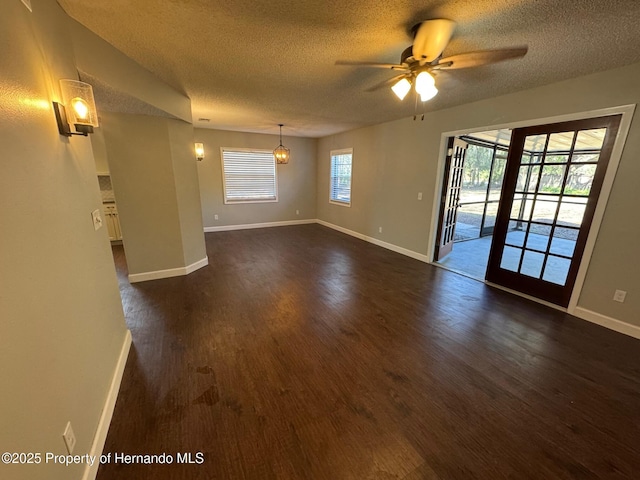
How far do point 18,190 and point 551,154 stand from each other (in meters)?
4.38

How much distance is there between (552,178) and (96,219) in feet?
14.7

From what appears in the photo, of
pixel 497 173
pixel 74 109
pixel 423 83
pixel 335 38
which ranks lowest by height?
pixel 497 173

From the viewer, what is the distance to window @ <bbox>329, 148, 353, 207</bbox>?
6.24 meters

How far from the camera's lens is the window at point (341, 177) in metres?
6.24

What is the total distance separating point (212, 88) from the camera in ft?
10.0

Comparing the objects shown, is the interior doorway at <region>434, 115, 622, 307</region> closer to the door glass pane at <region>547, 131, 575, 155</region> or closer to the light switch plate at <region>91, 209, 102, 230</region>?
the door glass pane at <region>547, 131, 575, 155</region>

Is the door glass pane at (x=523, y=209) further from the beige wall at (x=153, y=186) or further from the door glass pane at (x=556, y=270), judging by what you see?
the beige wall at (x=153, y=186)

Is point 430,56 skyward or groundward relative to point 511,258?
skyward

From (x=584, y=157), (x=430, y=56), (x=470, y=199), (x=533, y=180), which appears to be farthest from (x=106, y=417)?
(x=470, y=199)

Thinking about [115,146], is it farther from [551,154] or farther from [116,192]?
[551,154]

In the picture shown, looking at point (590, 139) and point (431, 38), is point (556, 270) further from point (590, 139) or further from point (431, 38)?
point (431, 38)

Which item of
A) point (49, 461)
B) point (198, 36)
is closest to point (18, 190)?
point (49, 461)

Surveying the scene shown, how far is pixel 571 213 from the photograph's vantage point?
284 cm

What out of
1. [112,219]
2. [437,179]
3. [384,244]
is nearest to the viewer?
[437,179]
